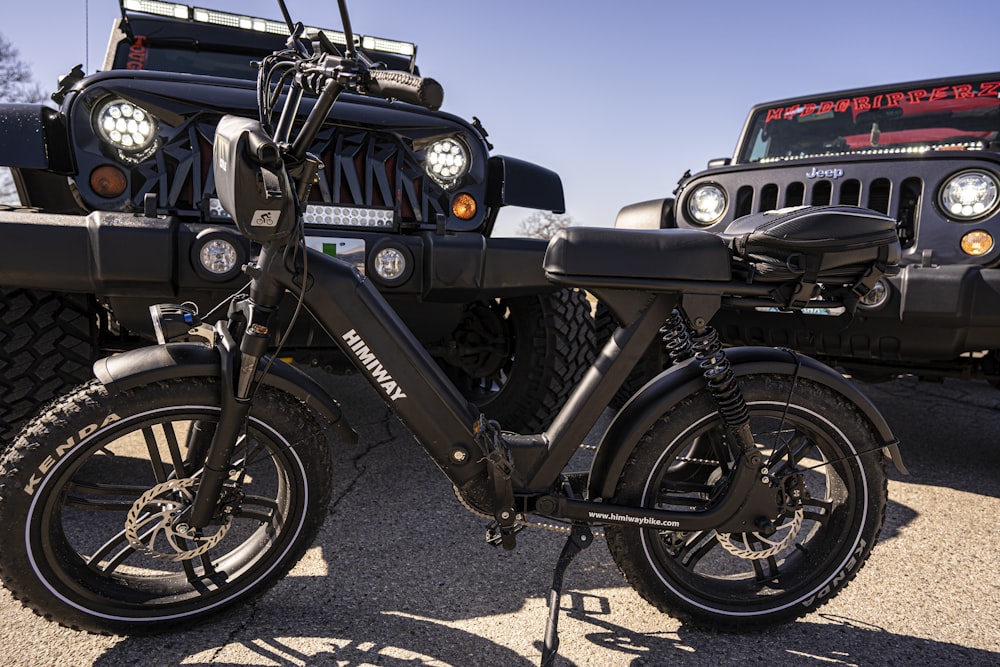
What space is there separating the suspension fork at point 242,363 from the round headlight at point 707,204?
3.13 m

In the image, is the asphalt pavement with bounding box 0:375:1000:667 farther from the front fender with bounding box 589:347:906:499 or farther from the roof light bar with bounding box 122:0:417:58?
the roof light bar with bounding box 122:0:417:58

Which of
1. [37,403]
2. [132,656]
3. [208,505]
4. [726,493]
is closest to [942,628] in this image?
[726,493]

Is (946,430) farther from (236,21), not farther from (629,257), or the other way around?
(236,21)

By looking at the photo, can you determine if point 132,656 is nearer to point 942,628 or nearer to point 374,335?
point 374,335

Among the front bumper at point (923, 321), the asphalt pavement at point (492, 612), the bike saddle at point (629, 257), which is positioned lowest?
the asphalt pavement at point (492, 612)

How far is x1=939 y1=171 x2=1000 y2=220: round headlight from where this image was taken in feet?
10.8

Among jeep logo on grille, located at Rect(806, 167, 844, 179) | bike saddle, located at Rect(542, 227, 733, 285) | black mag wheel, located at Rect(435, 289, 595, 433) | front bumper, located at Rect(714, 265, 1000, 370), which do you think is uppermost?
jeep logo on grille, located at Rect(806, 167, 844, 179)

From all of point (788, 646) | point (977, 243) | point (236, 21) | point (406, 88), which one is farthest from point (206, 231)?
point (977, 243)

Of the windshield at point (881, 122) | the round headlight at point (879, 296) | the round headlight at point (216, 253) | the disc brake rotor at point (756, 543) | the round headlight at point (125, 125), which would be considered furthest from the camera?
the windshield at point (881, 122)

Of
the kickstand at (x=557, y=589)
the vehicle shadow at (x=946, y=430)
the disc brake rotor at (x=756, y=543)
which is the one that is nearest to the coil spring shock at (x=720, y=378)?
the disc brake rotor at (x=756, y=543)

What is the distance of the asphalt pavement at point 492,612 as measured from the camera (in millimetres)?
1905

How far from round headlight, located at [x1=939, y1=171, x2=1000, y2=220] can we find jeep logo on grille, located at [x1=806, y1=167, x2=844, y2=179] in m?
0.53

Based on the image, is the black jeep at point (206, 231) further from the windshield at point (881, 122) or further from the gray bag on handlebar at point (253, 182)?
the windshield at point (881, 122)

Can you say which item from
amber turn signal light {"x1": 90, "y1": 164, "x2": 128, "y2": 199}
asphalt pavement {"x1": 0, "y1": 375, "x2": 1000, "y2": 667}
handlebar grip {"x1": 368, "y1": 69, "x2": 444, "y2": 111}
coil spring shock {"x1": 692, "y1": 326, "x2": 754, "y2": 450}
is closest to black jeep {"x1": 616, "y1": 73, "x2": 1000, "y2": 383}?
asphalt pavement {"x1": 0, "y1": 375, "x2": 1000, "y2": 667}
